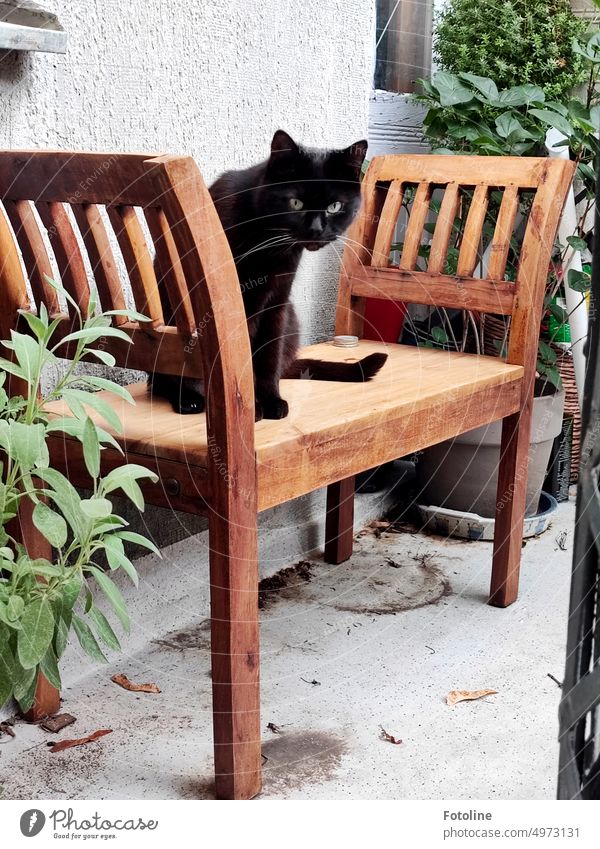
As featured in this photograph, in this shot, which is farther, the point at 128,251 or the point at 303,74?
the point at 303,74

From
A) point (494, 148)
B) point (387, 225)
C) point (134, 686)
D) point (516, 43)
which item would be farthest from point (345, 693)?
point (516, 43)

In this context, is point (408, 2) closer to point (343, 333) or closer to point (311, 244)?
point (343, 333)

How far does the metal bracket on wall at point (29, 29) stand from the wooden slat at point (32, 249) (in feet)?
0.66

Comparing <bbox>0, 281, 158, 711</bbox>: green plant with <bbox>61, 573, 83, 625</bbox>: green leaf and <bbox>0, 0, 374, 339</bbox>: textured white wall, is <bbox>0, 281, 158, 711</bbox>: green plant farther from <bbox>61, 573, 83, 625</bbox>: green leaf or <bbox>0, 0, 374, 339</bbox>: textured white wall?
<bbox>0, 0, 374, 339</bbox>: textured white wall

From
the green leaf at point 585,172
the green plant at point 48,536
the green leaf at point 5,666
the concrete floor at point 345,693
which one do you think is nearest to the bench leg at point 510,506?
the concrete floor at point 345,693

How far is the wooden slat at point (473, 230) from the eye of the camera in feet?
5.67

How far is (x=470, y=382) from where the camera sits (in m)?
1.56

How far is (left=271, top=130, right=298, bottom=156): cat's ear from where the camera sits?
1291mm

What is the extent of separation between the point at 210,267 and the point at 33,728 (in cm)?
→ 75

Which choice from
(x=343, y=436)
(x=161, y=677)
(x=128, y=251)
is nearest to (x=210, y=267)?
(x=128, y=251)

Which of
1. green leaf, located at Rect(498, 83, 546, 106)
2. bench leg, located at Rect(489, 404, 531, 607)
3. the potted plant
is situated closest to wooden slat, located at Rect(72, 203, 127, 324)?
bench leg, located at Rect(489, 404, 531, 607)

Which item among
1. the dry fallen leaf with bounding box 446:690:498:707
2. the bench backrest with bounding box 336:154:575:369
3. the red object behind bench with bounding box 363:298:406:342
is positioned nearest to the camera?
the dry fallen leaf with bounding box 446:690:498:707

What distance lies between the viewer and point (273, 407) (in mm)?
1289

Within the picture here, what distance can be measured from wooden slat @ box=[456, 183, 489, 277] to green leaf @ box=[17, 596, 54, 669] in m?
1.11
